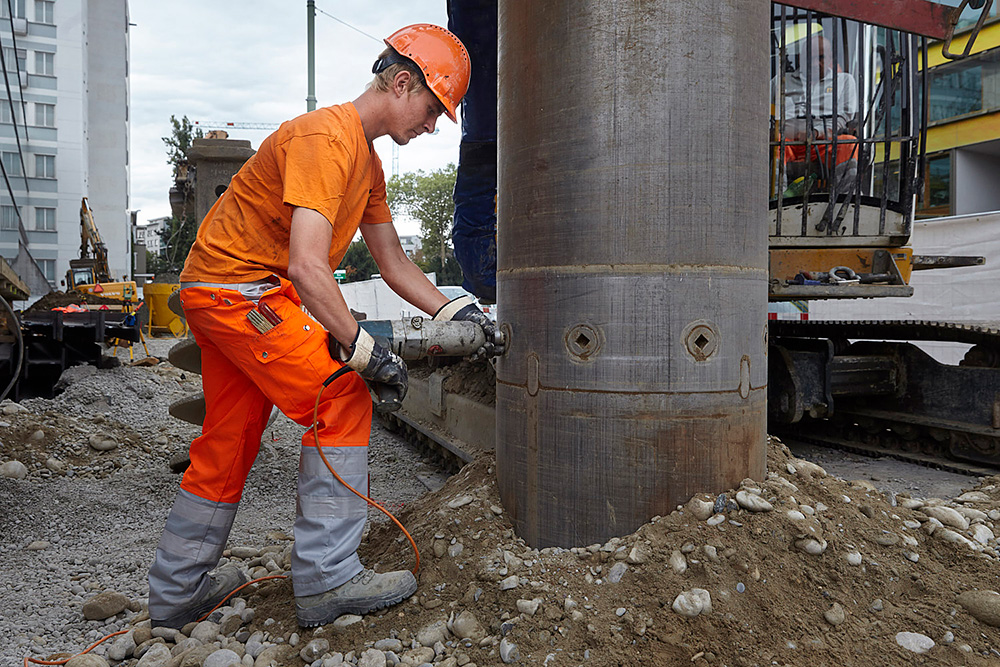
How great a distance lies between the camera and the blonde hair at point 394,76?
3.01 metres

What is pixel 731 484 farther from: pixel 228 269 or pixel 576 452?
pixel 228 269

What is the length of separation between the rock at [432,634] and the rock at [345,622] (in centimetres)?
25

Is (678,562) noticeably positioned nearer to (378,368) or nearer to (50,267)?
(378,368)

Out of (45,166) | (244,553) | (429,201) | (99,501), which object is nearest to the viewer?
(244,553)

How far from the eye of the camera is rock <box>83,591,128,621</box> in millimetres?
3352

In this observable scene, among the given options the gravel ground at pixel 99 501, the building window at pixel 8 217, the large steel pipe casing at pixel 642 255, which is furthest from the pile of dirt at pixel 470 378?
the building window at pixel 8 217

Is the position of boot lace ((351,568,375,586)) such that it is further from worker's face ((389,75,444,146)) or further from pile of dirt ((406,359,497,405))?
pile of dirt ((406,359,497,405))

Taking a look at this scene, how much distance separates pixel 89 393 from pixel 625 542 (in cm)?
755

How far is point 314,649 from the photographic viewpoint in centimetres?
267

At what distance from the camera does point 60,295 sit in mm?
12430

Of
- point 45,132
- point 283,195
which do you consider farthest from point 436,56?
point 45,132

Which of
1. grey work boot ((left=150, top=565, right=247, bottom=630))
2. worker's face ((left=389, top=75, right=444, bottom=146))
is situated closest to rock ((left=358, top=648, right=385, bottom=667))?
grey work boot ((left=150, top=565, right=247, bottom=630))

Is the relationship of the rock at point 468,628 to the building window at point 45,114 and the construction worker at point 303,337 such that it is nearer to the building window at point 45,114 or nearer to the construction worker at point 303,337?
the construction worker at point 303,337

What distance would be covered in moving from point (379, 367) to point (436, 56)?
1202 mm
